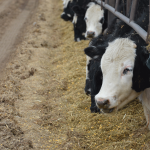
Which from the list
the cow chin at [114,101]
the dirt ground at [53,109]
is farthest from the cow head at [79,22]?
the cow chin at [114,101]

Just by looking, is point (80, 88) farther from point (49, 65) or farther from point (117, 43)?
point (117, 43)

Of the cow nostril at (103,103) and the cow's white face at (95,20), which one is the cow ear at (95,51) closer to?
the cow nostril at (103,103)

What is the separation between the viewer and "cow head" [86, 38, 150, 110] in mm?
2197

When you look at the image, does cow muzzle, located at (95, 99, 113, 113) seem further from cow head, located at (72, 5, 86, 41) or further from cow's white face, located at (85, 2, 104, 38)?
cow head, located at (72, 5, 86, 41)

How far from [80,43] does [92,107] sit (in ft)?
13.0

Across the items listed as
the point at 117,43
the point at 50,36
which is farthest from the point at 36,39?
the point at 117,43

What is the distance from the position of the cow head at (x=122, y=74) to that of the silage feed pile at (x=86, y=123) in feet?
1.08

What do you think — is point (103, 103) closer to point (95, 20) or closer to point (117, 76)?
point (117, 76)

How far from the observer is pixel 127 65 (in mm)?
2205

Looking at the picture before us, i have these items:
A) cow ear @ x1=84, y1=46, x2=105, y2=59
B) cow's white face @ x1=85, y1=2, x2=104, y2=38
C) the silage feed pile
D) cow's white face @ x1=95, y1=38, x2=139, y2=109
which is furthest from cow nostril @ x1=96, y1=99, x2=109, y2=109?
cow's white face @ x1=85, y1=2, x2=104, y2=38

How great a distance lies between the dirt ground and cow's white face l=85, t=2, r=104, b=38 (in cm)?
95

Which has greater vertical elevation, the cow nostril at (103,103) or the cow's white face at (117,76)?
the cow's white face at (117,76)

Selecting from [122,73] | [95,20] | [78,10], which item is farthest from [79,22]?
[122,73]

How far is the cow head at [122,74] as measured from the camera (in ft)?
7.21
